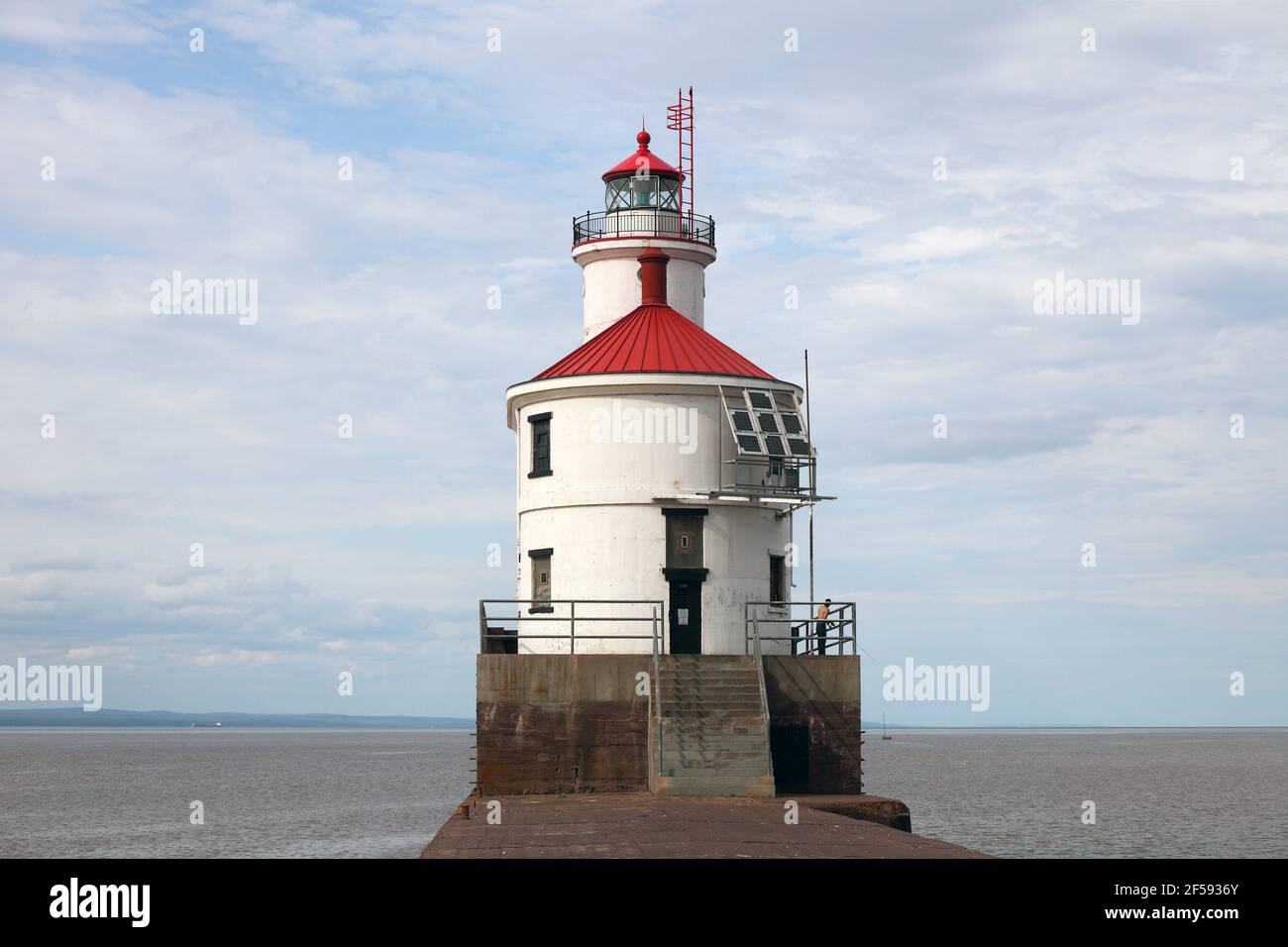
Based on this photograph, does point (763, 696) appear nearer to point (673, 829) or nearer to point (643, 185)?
point (673, 829)

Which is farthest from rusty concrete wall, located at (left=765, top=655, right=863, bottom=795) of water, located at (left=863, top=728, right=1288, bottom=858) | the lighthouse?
water, located at (left=863, top=728, right=1288, bottom=858)

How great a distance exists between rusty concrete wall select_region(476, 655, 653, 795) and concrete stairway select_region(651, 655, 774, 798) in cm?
84

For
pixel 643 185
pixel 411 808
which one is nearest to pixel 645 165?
pixel 643 185

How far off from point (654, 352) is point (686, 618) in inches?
236

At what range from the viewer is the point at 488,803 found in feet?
95.2

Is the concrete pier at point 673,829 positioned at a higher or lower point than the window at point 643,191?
lower

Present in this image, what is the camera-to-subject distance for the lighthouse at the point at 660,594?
3133 cm

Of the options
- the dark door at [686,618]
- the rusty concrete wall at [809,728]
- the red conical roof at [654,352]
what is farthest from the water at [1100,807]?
the red conical roof at [654,352]

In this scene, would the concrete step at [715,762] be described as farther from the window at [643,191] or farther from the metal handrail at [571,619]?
the window at [643,191]

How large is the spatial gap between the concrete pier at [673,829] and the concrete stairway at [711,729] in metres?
0.43

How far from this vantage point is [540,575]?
36.0 meters
